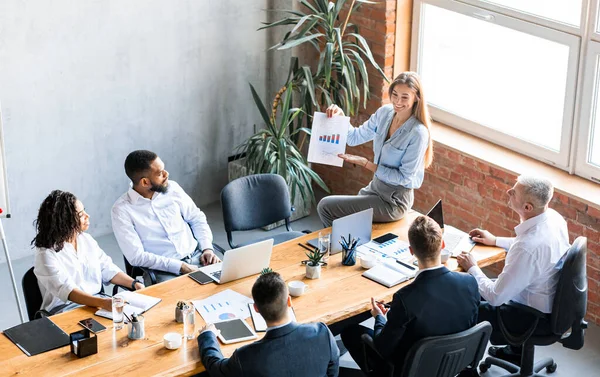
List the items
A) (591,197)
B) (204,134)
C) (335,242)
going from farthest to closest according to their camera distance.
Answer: (204,134) → (591,197) → (335,242)

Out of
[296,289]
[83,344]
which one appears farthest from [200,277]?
[83,344]

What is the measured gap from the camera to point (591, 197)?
20.1 feet

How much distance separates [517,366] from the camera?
18.0ft

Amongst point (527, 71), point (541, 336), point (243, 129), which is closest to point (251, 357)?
point (541, 336)

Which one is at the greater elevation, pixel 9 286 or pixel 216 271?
pixel 216 271

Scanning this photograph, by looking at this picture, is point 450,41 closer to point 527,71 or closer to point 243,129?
point 527,71

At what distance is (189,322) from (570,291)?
2126mm

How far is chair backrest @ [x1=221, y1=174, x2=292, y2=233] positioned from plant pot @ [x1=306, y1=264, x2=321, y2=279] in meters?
1.17

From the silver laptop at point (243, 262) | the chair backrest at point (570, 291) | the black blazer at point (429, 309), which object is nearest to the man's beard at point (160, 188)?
the silver laptop at point (243, 262)

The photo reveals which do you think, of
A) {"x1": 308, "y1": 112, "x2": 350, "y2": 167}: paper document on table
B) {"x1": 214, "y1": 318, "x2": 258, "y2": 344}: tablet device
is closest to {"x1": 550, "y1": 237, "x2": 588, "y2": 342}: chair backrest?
{"x1": 214, "y1": 318, "x2": 258, "y2": 344}: tablet device

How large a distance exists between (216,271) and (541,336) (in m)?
1.93

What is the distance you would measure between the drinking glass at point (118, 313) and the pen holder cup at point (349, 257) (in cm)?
141

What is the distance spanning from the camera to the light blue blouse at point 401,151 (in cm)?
579

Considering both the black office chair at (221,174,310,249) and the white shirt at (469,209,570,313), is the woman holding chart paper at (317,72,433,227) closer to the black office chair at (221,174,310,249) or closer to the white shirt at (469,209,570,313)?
the black office chair at (221,174,310,249)
